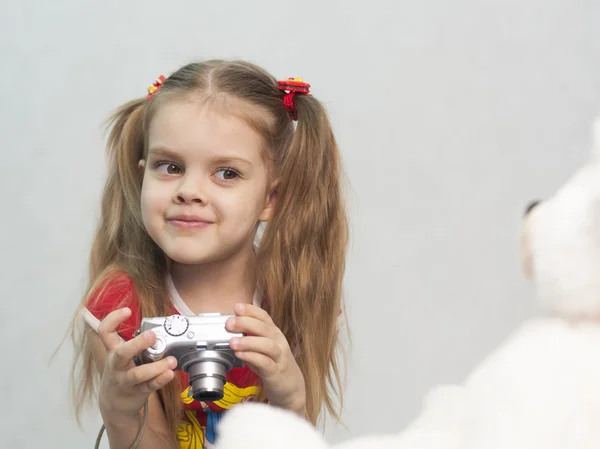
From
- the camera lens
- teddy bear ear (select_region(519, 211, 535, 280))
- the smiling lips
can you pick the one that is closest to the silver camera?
the camera lens

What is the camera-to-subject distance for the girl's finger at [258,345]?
0.66 metres

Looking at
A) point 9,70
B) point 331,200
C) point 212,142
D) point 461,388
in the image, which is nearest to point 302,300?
point 331,200

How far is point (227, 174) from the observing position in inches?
32.4

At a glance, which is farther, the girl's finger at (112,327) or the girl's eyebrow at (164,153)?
the girl's eyebrow at (164,153)

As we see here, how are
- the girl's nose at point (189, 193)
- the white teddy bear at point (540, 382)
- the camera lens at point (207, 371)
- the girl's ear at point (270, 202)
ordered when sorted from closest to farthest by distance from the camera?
the white teddy bear at point (540, 382) < the camera lens at point (207, 371) < the girl's nose at point (189, 193) < the girl's ear at point (270, 202)

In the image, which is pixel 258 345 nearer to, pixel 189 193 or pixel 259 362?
pixel 259 362

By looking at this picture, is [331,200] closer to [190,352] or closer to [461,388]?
[190,352]

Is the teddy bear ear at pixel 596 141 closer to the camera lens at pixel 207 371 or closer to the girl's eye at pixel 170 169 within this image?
the camera lens at pixel 207 371

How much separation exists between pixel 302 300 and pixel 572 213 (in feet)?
1.90

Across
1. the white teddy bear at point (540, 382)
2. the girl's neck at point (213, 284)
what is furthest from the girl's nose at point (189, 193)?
the white teddy bear at point (540, 382)

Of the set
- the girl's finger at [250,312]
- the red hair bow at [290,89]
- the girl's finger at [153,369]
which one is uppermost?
the red hair bow at [290,89]

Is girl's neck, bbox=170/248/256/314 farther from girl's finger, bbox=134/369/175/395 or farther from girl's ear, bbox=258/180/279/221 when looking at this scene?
girl's finger, bbox=134/369/175/395

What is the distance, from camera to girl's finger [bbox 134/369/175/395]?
65 centimetres

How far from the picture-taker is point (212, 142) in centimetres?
80
